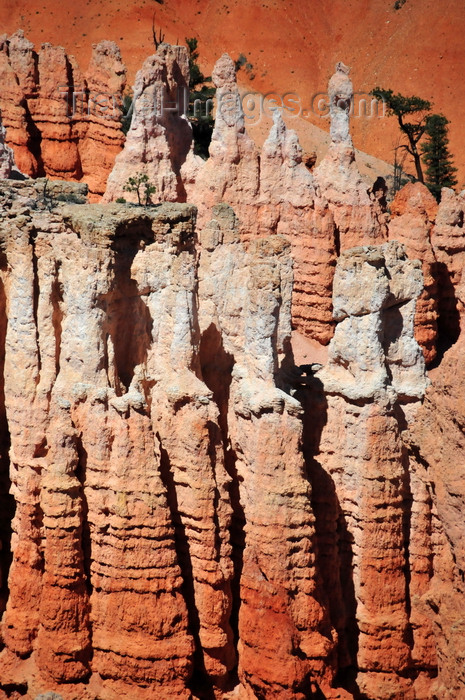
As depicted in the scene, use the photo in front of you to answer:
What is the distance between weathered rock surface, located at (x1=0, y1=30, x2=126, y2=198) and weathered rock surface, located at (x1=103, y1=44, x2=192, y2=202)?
3017 millimetres

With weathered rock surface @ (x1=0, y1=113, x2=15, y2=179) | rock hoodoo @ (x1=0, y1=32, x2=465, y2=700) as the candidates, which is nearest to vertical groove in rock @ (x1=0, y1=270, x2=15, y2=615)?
rock hoodoo @ (x1=0, y1=32, x2=465, y2=700)

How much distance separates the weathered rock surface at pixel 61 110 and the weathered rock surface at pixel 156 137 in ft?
9.90

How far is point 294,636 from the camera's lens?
23.9 metres

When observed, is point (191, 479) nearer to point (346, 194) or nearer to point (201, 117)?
point (346, 194)

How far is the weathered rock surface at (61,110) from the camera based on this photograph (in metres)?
36.5

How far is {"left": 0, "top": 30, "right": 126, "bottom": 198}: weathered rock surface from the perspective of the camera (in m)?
36.5

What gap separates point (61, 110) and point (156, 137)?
4.41 metres

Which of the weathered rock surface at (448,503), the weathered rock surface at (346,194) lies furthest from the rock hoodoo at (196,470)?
the weathered rock surface at (346,194)

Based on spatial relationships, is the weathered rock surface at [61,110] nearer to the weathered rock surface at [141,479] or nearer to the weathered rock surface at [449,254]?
the weathered rock surface at [449,254]

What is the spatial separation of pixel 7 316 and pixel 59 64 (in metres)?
14.3

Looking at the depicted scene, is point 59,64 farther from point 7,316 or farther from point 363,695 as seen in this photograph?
point 363,695

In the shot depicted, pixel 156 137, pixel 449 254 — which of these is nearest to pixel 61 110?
pixel 156 137

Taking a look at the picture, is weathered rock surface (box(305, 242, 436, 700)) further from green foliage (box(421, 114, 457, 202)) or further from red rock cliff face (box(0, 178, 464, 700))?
green foliage (box(421, 114, 457, 202))

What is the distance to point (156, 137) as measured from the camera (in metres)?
34.0
